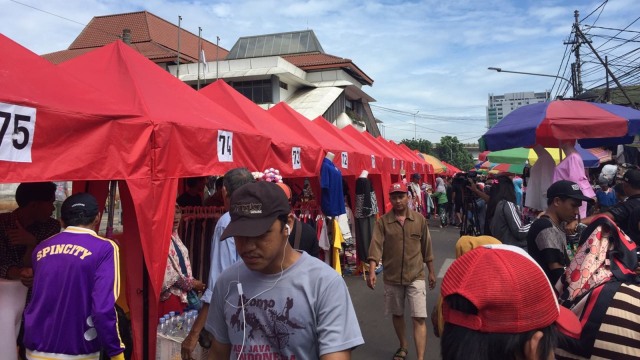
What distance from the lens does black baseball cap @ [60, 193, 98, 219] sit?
8.96 ft

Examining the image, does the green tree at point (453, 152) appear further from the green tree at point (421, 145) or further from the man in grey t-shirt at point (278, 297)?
the man in grey t-shirt at point (278, 297)

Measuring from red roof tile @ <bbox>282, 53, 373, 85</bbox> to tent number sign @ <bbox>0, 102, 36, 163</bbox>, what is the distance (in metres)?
31.6

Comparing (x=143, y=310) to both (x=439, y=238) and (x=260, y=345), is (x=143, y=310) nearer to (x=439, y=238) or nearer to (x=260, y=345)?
(x=260, y=345)

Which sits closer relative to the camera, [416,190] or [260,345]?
[260,345]

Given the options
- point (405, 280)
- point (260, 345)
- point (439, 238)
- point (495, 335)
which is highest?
point (495, 335)

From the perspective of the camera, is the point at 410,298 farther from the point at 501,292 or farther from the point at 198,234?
the point at 501,292

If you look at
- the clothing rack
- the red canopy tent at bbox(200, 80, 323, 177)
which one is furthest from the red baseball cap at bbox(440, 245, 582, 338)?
the clothing rack

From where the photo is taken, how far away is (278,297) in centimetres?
179

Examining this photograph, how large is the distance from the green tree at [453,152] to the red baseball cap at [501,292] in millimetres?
74336

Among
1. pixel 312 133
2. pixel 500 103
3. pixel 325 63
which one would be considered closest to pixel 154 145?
pixel 312 133

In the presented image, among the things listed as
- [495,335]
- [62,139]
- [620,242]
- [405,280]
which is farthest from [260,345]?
[405,280]

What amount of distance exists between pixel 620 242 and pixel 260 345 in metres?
2.11

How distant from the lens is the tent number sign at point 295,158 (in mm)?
5890

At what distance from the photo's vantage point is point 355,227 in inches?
349
